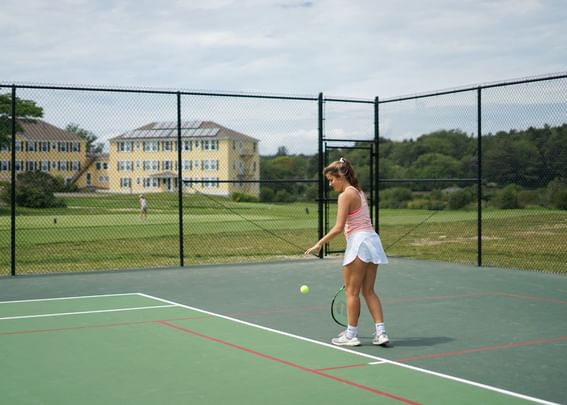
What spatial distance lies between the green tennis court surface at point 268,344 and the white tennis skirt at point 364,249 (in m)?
0.91

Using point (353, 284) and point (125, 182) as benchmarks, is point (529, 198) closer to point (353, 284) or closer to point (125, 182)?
point (125, 182)

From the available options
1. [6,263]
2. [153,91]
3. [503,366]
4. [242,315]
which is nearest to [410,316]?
[242,315]

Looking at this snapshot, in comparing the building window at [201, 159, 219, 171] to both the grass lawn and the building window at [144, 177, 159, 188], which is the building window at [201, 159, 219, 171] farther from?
the building window at [144, 177, 159, 188]

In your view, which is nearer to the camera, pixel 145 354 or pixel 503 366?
pixel 503 366

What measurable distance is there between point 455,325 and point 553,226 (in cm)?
1806

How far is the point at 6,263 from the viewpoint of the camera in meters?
19.0

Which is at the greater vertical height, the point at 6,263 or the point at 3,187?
the point at 3,187

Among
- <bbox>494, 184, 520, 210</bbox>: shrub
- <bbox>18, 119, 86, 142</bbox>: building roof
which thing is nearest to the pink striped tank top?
<bbox>18, 119, 86, 142</bbox>: building roof

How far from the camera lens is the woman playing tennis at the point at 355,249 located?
820 cm

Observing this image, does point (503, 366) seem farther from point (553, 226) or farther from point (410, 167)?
point (410, 167)

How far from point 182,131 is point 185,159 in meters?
0.81

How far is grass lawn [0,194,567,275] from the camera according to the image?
19.7 meters

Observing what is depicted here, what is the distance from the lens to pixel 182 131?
19.0 m

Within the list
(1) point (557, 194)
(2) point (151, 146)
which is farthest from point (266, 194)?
(1) point (557, 194)
